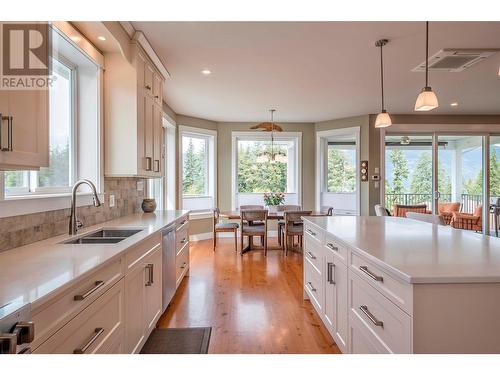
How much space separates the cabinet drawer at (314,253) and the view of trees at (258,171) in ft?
13.0

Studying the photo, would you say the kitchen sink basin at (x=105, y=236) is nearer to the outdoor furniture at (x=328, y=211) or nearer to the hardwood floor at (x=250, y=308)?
the hardwood floor at (x=250, y=308)

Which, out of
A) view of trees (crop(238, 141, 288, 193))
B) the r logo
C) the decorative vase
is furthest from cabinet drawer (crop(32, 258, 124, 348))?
view of trees (crop(238, 141, 288, 193))

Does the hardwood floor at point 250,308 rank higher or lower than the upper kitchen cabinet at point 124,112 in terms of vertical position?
lower

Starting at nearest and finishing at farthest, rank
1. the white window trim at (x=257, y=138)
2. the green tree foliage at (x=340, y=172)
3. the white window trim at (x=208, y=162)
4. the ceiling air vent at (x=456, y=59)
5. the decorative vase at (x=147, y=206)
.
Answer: the ceiling air vent at (x=456, y=59) < the decorative vase at (x=147, y=206) < the white window trim at (x=208, y=162) < the green tree foliage at (x=340, y=172) < the white window trim at (x=257, y=138)

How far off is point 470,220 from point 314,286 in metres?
5.15

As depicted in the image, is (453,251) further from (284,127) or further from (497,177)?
(497,177)

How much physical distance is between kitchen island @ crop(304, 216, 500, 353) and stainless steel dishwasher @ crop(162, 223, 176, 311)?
1.42 metres

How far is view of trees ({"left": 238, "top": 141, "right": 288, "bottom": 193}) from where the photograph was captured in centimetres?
683

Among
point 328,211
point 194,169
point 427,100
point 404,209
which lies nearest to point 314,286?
point 427,100

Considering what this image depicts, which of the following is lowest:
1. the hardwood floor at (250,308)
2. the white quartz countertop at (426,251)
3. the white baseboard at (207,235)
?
the hardwood floor at (250,308)

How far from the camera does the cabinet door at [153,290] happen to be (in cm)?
213

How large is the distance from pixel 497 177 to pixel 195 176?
633 centimetres

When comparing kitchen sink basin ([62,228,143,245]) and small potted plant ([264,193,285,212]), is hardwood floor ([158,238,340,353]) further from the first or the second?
small potted plant ([264,193,285,212])

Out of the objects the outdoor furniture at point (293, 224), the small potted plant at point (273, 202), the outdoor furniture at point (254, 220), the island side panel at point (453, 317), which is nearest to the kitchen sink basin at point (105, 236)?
Answer: the island side panel at point (453, 317)
